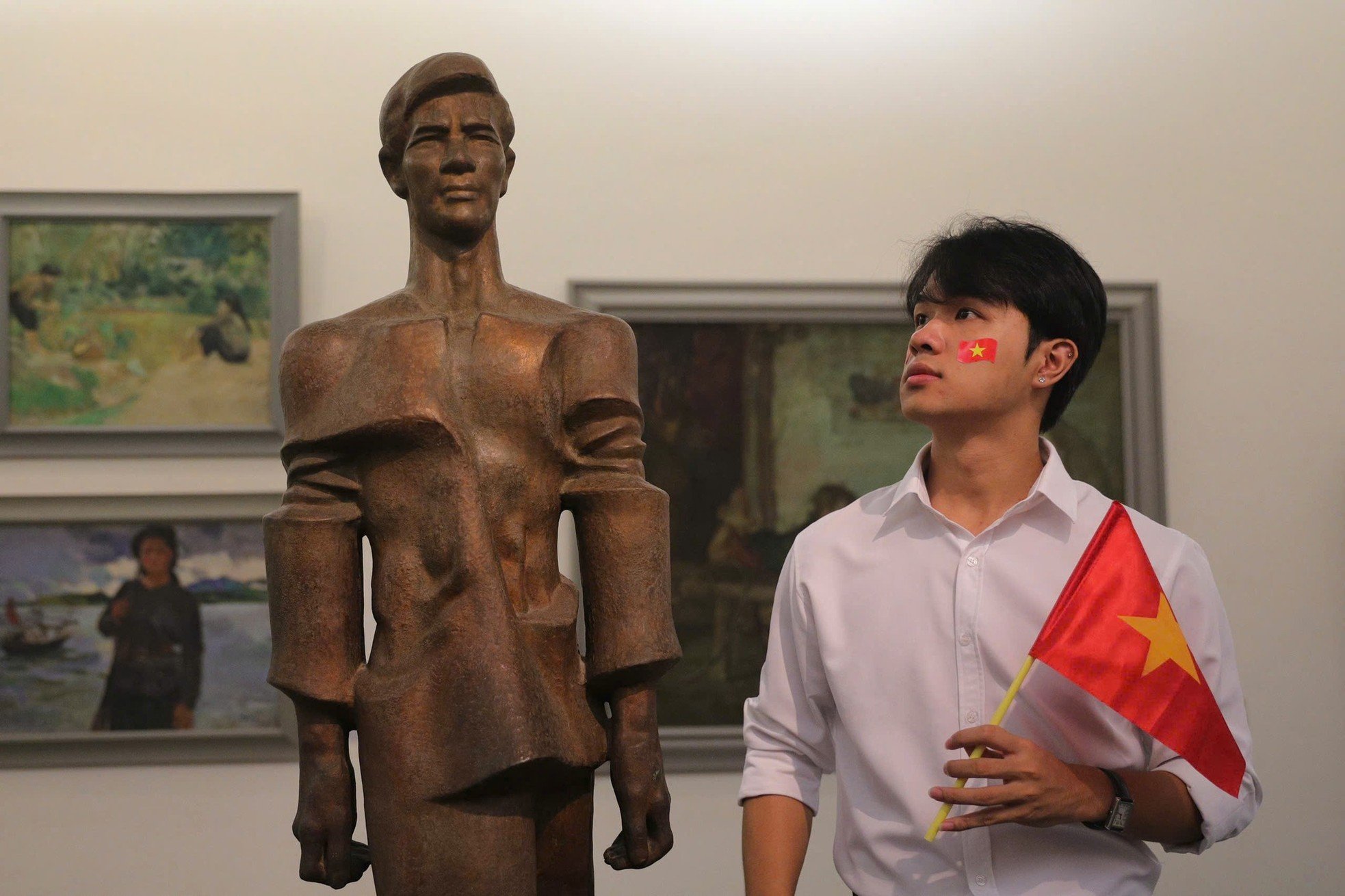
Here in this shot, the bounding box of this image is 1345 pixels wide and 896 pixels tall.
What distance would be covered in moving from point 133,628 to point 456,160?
2.38 metres

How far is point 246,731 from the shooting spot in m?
4.39

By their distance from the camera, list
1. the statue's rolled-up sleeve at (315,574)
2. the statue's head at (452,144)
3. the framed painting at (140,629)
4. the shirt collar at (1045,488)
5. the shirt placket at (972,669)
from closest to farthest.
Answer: the shirt placket at (972,669) < the shirt collar at (1045,488) < the statue's rolled-up sleeve at (315,574) < the statue's head at (452,144) < the framed painting at (140,629)

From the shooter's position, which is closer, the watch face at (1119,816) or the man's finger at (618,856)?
the watch face at (1119,816)

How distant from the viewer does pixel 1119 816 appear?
2.27 metres

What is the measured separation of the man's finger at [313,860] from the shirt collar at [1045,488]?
1177 mm

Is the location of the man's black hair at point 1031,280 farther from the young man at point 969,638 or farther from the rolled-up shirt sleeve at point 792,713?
the rolled-up shirt sleeve at point 792,713

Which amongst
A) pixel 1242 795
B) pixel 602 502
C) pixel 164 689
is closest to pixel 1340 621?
pixel 1242 795

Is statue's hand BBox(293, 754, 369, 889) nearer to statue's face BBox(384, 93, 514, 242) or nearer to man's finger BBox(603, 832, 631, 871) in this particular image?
man's finger BBox(603, 832, 631, 871)

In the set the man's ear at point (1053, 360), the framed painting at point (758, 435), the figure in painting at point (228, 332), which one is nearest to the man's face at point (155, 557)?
the figure in painting at point (228, 332)

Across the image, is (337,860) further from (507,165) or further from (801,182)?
(801,182)

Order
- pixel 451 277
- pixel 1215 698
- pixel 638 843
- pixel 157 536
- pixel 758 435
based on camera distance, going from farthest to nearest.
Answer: pixel 758 435 < pixel 157 536 < pixel 451 277 < pixel 638 843 < pixel 1215 698

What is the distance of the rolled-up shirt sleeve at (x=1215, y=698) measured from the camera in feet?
7.75

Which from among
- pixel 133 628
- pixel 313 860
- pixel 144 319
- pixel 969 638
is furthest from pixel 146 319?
pixel 969 638

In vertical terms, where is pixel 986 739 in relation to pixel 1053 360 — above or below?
below
